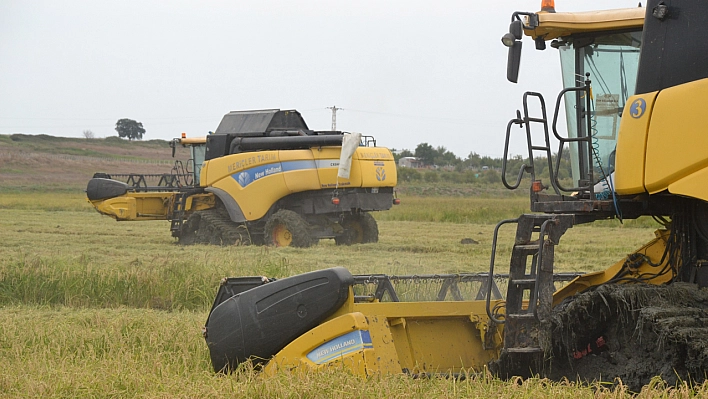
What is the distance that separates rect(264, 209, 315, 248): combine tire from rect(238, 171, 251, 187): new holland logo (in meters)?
0.83

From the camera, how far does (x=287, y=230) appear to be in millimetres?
15102

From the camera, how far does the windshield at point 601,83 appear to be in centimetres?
463

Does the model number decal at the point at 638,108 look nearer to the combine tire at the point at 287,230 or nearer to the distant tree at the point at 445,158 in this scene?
the combine tire at the point at 287,230

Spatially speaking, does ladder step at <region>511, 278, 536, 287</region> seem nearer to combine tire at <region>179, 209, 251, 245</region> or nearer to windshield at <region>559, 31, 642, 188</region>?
windshield at <region>559, 31, 642, 188</region>

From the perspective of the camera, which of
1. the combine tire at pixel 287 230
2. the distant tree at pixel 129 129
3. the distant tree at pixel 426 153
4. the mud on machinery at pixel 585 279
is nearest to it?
the mud on machinery at pixel 585 279

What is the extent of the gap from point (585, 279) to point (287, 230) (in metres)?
10.1

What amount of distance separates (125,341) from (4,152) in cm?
5673

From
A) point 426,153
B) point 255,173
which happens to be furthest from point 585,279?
point 426,153

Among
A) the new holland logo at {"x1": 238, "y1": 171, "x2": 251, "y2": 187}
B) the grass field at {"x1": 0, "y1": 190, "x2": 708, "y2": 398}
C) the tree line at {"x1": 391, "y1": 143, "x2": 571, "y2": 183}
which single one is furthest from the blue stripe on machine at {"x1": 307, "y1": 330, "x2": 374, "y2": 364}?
the tree line at {"x1": 391, "y1": 143, "x2": 571, "y2": 183}

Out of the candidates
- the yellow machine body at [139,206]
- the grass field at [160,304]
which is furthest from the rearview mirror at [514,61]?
the yellow machine body at [139,206]

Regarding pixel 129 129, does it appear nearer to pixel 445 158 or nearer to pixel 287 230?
pixel 445 158

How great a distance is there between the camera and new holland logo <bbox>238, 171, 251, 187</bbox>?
15.5 m

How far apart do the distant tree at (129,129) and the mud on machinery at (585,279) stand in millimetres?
89498

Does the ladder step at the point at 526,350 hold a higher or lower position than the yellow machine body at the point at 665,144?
lower
